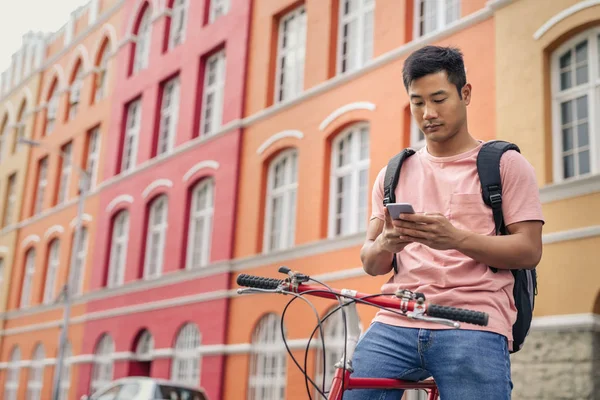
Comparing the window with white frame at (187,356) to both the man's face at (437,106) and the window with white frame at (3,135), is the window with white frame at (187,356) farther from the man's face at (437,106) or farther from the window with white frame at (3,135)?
the window with white frame at (3,135)

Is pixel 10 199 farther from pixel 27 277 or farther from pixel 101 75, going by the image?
pixel 101 75

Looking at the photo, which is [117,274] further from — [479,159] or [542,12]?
[479,159]

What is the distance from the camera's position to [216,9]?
2214 cm

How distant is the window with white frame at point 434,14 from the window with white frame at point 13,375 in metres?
20.1

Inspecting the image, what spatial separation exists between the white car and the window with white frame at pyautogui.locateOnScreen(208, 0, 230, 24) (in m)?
11.0

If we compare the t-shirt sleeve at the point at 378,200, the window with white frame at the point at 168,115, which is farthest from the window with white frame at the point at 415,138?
the t-shirt sleeve at the point at 378,200

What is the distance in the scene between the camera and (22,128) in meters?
34.7

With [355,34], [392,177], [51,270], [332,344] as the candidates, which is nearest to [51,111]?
[51,270]

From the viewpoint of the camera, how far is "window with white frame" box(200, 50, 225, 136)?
69.1ft

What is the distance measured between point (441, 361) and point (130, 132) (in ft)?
76.0

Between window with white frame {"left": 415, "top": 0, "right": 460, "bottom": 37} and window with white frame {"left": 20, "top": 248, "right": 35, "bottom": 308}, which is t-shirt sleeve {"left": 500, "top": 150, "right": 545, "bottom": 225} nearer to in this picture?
window with white frame {"left": 415, "top": 0, "right": 460, "bottom": 37}

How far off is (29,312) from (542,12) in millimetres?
22213

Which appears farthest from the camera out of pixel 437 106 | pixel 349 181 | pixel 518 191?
pixel 349 181

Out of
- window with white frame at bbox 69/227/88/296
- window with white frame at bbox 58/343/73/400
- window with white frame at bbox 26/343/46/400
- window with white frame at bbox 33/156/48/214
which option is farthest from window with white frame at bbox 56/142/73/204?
window with white frame at bbox 58/343/73/400
